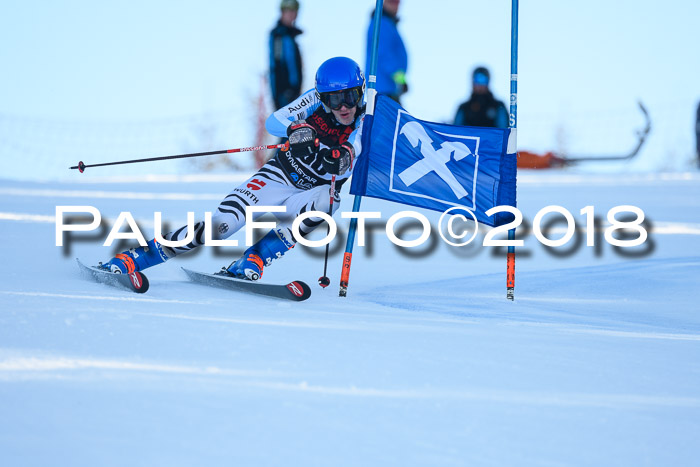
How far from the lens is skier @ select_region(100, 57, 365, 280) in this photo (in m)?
5.14

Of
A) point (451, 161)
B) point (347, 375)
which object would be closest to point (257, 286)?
point (451, 161)

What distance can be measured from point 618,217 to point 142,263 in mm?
6133

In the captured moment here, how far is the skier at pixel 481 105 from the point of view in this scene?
9.34 metres

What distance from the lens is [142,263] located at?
5.27 m

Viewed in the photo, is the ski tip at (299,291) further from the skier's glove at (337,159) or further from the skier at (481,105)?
the skier at (481,105)

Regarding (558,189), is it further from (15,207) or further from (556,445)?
(556,445)

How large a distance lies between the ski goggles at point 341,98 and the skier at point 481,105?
428cm

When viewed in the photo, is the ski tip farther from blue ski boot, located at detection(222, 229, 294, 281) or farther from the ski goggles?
the ski goggles

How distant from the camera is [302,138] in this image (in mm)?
5070

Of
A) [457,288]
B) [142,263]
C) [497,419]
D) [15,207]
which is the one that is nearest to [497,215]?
[457,288]

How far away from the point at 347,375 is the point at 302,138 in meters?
2.37

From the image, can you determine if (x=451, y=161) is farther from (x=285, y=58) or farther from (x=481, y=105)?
(x=285, y=58)

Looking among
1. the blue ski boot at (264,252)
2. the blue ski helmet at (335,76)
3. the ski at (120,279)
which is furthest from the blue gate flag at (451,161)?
the ski at (120,279)

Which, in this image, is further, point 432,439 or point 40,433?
point 432,439
